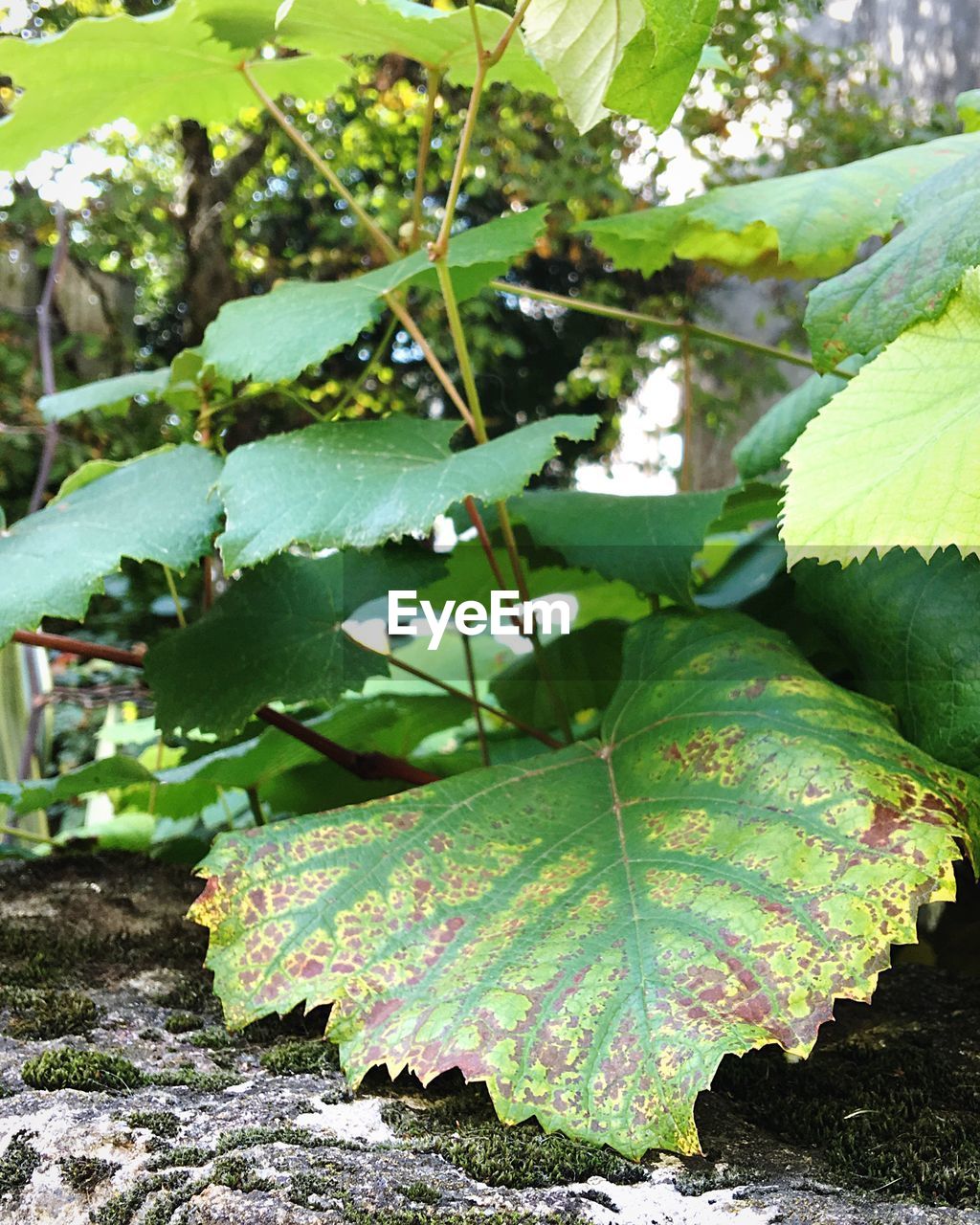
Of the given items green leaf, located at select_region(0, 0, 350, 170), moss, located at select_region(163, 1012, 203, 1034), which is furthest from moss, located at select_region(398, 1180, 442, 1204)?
green leaf, located at select_region(0, 0, 350, 170)

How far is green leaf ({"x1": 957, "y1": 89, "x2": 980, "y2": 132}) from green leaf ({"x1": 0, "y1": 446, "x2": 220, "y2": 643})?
698mm

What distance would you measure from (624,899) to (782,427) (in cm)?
55

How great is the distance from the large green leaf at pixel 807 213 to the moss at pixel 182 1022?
26.7 inches

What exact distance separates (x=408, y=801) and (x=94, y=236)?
3.81m

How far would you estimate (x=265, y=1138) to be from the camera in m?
0.47

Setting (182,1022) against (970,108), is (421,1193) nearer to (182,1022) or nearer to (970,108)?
(182,1022)

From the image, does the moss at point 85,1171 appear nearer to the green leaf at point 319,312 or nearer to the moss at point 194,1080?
the moss at point 194,1080

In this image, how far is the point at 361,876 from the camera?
2.00 ft

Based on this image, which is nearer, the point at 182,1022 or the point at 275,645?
the point at 182,1022

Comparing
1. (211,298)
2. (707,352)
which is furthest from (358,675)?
(707,352)

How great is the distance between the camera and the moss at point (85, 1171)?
1.46ft

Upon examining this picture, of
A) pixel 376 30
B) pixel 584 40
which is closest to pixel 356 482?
pixel 584 40

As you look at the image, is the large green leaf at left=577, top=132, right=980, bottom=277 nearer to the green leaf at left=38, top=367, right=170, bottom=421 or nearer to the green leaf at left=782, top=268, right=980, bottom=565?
the green leaf at left=782, top=268, right=980, bottom=565

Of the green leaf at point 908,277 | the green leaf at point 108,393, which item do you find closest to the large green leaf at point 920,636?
the green leaf at point 908,277
